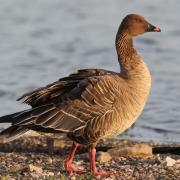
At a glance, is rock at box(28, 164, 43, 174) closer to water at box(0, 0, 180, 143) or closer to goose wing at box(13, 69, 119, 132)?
goose wing at box(13, 69, 119, 132)

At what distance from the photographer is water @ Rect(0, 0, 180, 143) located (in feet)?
55.6

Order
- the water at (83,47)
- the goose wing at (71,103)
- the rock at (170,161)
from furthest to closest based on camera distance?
the water at (83,47), the rock at (170,161), the goose wing at (71,103)

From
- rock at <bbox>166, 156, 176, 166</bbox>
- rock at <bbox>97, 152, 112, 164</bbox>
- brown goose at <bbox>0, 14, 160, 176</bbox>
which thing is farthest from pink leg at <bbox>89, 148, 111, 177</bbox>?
rock at <bbox>166, 156, 176, 166</bbox>

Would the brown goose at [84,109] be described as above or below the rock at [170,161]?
above

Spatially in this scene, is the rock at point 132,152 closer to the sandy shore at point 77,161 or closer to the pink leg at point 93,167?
the sandy shore at point 77,161

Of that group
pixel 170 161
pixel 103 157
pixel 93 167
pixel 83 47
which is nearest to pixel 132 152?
pixel 103 157

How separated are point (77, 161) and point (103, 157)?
0.42 metres

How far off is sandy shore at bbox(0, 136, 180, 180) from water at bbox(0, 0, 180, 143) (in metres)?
2.90

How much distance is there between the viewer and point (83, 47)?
23469 millimetres

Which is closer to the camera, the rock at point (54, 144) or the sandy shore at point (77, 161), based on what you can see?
the sandy shore at point (77, 161)

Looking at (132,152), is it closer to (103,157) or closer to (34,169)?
(103,157)

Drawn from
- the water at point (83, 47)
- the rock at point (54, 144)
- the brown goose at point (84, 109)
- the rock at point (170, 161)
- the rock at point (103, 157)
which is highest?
the water at point (83, 47)

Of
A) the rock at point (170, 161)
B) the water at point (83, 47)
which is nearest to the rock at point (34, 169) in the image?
the rock at point (170, 161)

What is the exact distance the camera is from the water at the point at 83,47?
16938mm
